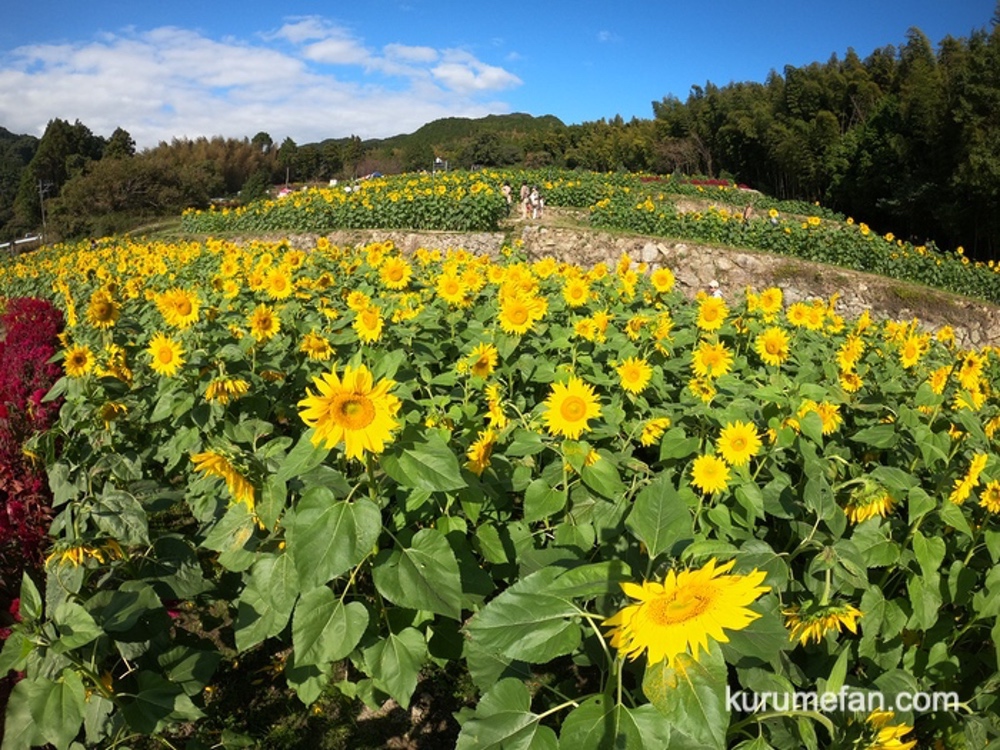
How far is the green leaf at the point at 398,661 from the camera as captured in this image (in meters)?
1.38

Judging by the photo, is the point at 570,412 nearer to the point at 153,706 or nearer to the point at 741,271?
the point at 153,706

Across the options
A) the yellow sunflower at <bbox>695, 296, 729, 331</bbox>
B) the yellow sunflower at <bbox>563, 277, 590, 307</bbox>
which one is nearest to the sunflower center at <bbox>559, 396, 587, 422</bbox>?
the yellow sunflower at <bbox>563, 277, 590, 307</bbox>

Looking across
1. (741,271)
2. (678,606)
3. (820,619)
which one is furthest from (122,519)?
(741,271)

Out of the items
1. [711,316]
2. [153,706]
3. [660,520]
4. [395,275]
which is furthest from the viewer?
[395,275]

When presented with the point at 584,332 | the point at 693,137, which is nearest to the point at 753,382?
the point at 584,332

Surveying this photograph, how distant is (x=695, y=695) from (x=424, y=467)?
2.08 feet

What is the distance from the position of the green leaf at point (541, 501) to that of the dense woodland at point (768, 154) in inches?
833

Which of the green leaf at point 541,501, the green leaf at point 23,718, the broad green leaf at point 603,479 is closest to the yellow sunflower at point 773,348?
the broad green leaf at point 603,479

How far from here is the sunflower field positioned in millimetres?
1044

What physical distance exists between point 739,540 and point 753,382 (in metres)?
0.99

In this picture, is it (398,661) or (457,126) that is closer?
(398,661)

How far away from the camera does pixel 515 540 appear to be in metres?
1.79

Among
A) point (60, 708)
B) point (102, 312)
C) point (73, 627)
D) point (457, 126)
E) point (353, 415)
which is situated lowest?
point (60, 708)

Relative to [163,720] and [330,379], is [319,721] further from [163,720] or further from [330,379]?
[330,379]
